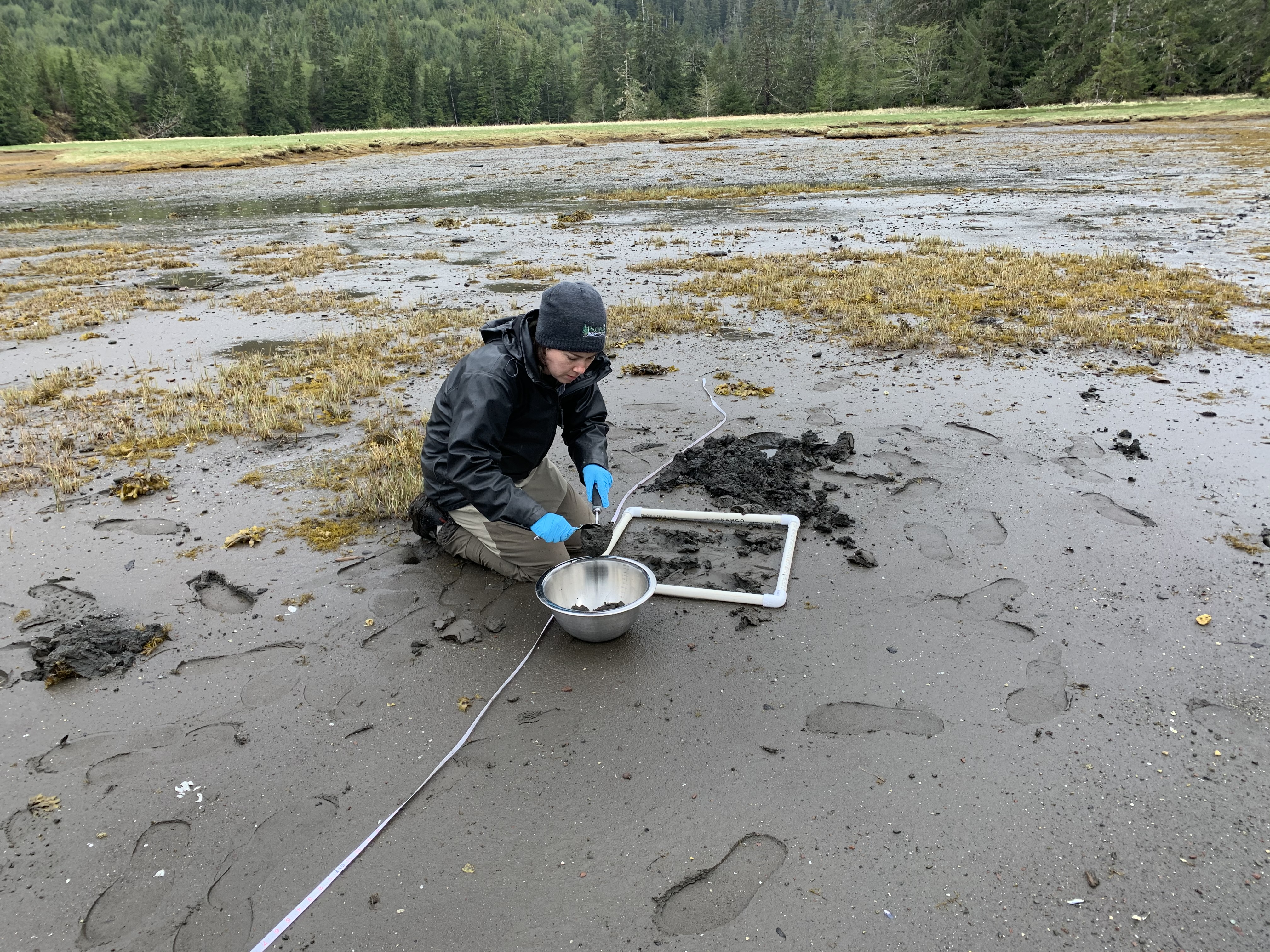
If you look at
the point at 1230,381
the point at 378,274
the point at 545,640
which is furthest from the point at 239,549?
the point at 378,274

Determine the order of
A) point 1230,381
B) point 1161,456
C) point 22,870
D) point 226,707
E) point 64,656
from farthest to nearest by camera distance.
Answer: point 1230,381 → point 1161,456 → point 64,656 → point 226,707 → point 22,870

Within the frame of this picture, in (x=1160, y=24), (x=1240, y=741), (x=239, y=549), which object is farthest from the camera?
(x=1160, y=24)

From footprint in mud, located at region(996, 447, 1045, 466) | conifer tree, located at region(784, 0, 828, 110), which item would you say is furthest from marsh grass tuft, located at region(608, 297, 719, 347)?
conifer tree, located at region(784, 0, 828, 110)

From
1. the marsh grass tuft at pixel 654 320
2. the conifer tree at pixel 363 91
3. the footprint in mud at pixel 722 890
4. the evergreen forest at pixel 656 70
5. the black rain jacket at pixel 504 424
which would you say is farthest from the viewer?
the conifer tree at pixel 363 91

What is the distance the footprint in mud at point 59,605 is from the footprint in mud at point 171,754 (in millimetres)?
1224

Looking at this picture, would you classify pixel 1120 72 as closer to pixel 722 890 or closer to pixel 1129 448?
pixel 1129 448

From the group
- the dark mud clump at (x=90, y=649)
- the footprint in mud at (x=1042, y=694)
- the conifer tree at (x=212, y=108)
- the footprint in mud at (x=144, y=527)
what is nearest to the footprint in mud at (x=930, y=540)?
the footprint in mud at (x=1042, y=694)

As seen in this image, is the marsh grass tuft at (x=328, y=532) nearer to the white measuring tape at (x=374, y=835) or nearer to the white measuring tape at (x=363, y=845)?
the white measuring tape at (x=374, y=835)

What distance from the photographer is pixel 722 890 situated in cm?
232

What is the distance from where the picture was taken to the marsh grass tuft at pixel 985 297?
752 cm

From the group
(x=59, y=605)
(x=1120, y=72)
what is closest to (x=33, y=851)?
(x=59, y=605)

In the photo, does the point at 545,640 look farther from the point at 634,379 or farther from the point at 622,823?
the point at 634,379

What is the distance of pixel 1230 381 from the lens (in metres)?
6.28

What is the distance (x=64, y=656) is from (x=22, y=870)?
124 centimetres
